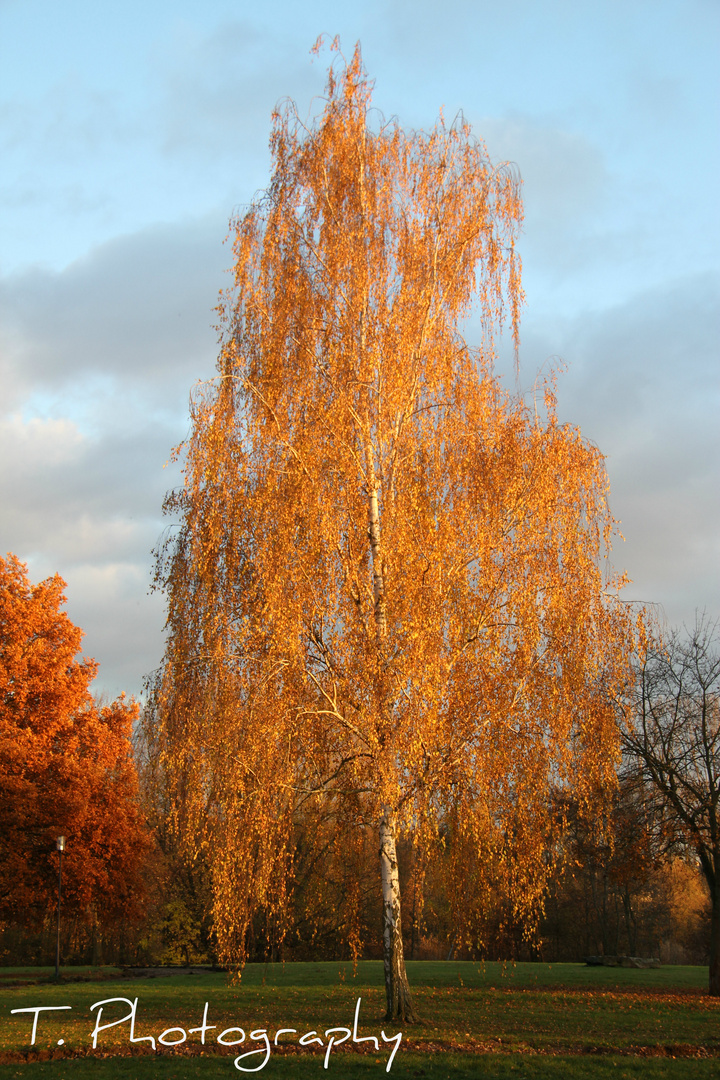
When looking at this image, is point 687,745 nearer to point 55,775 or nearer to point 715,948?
point 715,948

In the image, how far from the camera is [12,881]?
21.2 metres

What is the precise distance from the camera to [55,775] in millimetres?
22531

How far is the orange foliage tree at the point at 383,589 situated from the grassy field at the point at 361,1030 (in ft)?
4.38

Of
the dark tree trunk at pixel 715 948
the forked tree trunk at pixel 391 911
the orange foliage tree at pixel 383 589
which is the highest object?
A: the orange foliage tree at pixel 383 589

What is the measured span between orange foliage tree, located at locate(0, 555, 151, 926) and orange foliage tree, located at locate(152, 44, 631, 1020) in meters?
12.4

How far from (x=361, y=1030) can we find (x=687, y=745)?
11.7 metres

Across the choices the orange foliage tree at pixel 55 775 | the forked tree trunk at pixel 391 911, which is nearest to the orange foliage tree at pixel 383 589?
the forked tree trunk at pixel 391 911

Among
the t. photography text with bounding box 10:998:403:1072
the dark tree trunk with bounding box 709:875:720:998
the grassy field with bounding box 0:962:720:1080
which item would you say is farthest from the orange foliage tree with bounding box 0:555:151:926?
the dark tree trunk with bounding box 709:875:720:998

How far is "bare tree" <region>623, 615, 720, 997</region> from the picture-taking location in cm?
1869

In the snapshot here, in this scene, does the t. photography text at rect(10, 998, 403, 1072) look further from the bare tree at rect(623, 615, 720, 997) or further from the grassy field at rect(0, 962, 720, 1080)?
the bare tree at rect(623, 615, 720, 997)

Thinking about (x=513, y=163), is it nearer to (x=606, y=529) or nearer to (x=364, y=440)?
(x=364, y=440)

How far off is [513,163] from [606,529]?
19.6 ft

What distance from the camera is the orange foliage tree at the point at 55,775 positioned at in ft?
71.2

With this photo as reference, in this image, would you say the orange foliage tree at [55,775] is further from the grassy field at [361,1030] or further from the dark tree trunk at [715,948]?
the dark tree trunk at [715,948]
